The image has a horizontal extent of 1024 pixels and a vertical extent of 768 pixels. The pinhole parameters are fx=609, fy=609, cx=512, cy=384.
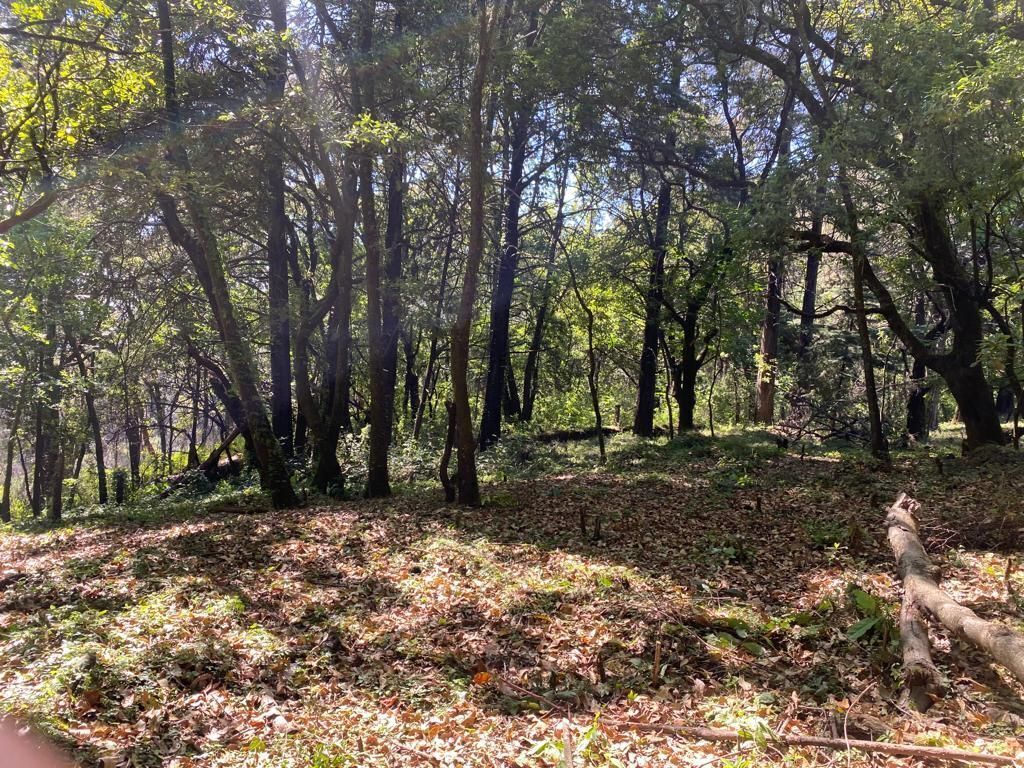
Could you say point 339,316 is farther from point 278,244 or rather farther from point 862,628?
point 862,628

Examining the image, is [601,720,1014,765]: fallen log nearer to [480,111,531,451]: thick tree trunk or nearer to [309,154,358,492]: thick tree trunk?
[309,154,358,492]: thick tree trunk

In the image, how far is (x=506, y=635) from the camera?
5371 mm

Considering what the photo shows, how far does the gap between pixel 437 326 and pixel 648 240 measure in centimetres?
727

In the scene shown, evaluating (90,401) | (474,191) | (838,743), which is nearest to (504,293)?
(474,191)

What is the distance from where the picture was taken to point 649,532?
8.63 m

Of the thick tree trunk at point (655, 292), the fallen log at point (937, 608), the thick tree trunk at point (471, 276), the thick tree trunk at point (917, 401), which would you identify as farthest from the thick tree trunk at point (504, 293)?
the fallen log at point (937, 608)

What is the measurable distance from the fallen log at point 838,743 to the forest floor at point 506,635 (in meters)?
0.06

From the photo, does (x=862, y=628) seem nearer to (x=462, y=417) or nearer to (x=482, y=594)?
(x=482, y=594)

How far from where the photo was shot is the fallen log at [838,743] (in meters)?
2.98

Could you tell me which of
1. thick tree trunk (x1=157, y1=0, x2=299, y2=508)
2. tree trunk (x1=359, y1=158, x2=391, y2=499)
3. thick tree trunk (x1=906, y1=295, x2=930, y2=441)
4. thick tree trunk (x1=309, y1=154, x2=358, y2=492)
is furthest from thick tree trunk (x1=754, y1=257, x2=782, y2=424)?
thick tree trunk (x1=157, y1=0, x2=299, y2=508)

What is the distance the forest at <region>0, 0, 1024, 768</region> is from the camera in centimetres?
402

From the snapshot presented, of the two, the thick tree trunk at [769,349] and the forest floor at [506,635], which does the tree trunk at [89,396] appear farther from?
the thick tree trunk at [769,349]

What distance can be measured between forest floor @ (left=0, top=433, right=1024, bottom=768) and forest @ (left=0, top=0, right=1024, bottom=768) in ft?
0.13

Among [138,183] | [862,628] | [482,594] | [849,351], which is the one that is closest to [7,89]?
[138,183]
